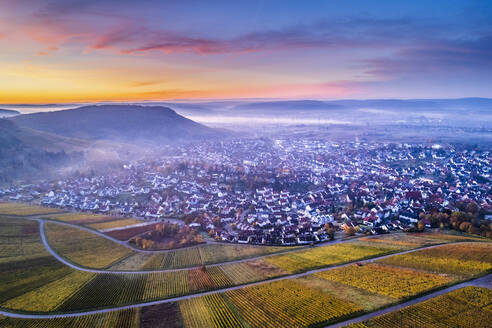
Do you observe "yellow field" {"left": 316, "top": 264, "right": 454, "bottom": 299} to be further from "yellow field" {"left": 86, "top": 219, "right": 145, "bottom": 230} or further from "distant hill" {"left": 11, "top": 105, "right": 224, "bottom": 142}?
"distant hill" {"left": 11, "top": 105, "right": 224, "bottom": 142}

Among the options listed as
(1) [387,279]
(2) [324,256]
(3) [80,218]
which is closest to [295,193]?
(2) [324,256]

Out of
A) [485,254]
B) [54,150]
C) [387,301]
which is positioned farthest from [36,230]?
[54,150]

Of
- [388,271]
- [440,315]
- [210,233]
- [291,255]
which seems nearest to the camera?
[440,315]

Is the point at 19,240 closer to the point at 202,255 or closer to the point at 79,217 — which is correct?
the point at 79,217

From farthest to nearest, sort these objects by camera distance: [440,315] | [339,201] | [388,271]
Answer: [339,201]
[388,271]
[440,315]

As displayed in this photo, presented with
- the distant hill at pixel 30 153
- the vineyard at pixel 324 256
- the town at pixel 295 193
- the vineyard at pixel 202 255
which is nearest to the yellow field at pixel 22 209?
the town at pixel 295 193

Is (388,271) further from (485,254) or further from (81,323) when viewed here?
(81,323)
